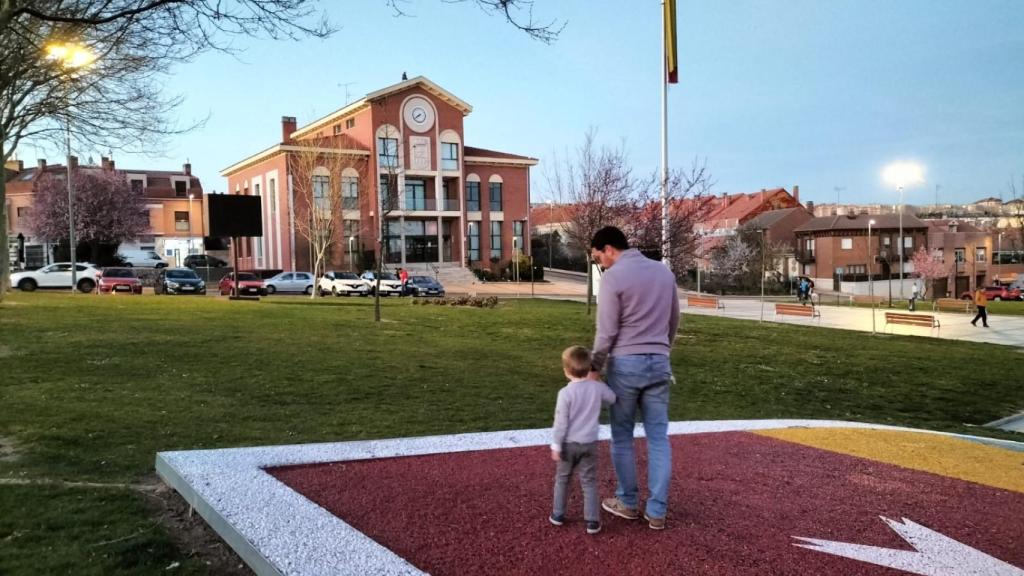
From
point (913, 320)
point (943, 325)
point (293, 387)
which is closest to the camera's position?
point (293, 387)

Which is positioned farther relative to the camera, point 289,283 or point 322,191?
point 322,191

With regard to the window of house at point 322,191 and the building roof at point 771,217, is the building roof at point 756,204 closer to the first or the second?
the building roof at point 771,217

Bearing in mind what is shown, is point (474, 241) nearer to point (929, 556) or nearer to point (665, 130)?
point (665, 130)

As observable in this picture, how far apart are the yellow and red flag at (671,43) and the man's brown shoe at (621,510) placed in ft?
60.8

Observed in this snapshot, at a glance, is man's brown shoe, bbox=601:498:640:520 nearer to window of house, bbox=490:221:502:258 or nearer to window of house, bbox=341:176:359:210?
window of house, bbox=341:176:359:210

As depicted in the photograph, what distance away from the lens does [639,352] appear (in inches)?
167

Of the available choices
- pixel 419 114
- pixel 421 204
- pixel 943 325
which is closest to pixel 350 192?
pixel 421 204

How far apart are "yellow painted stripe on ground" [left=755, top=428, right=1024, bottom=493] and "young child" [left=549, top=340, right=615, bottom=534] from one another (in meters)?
3.80

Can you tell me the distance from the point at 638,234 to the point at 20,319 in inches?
643

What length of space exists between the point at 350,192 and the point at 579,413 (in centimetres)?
4992

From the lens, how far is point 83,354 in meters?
11.7

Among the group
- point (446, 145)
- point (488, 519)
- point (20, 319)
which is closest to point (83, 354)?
point (20, 319)

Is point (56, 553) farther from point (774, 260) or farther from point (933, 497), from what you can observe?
point (774, 260)

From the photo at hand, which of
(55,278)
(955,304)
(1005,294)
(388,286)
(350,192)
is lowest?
(1005,294)
